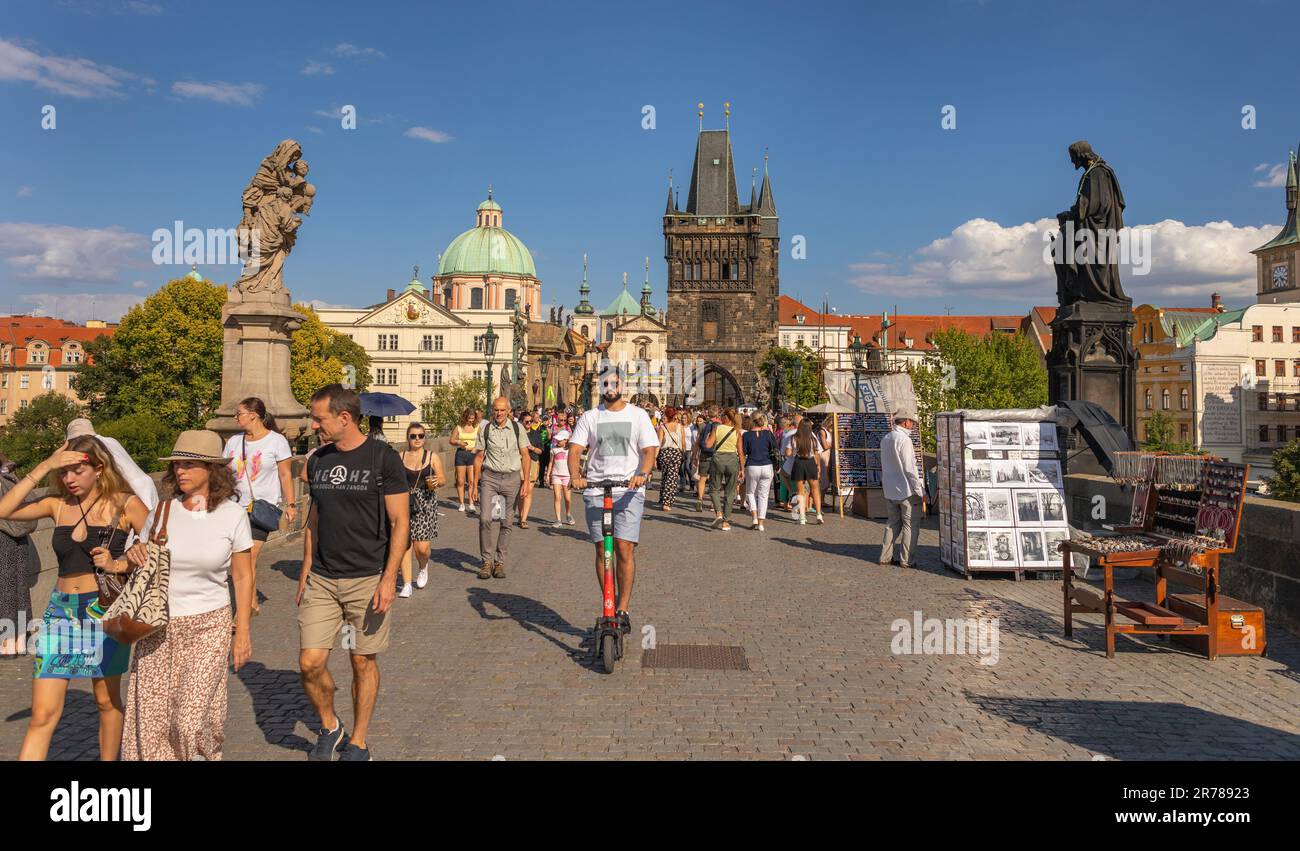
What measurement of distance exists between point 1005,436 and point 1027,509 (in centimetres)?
83

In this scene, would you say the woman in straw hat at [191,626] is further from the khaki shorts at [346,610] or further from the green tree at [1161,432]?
the green tree at [1161,432]

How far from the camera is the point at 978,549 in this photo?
389 inches

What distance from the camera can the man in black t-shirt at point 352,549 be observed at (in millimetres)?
4445

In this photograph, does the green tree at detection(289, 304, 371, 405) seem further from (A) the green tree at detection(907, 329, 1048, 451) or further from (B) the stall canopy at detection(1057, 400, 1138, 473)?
(B) the stall canopy at detection(1057, 400, 1138, 473)

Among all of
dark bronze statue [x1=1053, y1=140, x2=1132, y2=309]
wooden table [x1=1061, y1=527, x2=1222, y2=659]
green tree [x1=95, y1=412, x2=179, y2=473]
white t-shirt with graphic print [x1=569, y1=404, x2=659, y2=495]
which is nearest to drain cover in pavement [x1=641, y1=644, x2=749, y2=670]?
white t-shirt with graphic print [x1=569, y1=404, x2=659, y2=495]

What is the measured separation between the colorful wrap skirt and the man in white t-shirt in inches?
132

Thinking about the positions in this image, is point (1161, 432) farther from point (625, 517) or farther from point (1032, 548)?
point (625, 517)

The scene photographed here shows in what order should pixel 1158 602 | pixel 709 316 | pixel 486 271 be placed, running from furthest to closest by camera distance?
pixel 486 271
pixel 709 316
pixel 1158 602

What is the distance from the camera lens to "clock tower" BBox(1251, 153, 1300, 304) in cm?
8006

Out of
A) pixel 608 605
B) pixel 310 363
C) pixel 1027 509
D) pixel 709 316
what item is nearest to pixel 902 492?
pixel 1027 509

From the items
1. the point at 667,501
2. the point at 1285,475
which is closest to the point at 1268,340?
the point at 1285,475

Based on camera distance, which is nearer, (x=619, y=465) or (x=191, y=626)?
(x=191, y=626)

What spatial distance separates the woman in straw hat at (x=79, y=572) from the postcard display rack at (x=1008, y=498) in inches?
323
